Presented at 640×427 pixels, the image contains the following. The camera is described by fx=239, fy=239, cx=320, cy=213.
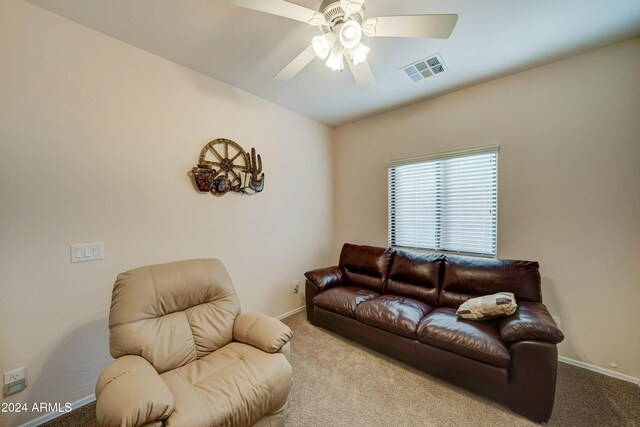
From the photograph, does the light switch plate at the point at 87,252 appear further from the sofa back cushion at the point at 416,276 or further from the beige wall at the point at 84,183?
the sofa back cushion at the point at 416,276

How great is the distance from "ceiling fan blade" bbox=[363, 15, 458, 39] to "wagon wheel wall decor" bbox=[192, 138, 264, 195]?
68.4 inches

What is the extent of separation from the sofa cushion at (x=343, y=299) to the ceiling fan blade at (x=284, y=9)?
234cm

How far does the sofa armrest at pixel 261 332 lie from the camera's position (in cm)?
156

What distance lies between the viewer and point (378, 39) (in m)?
1.89

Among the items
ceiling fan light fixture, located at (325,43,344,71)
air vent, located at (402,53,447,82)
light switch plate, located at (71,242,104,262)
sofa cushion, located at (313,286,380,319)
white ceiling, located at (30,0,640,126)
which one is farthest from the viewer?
sofa cushion, located at (313,286,380,319)

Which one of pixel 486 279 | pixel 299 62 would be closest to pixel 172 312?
pixel 299 62

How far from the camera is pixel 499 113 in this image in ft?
8.15

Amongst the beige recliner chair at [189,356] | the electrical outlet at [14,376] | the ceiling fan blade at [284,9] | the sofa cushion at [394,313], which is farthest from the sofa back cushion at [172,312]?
the ceiling fan blade at [284,9]

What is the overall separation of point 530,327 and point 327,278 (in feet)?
6.16

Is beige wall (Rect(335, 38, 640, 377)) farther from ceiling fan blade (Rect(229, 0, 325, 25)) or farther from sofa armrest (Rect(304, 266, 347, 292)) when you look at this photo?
ceiling fan blade (Rect(229, 0, 325, 25))

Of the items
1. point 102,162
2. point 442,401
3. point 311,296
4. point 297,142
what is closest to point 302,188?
point 297,142

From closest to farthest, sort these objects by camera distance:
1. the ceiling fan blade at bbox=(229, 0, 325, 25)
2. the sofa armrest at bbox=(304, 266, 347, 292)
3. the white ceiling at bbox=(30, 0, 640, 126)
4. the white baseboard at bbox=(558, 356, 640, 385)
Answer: the ceiling fan blade at bbox=(229, 0, 325, 25) → the white ceiling at bbox=(30, 0, 640, 126) → the white baseboard at bbox=(558, 356, 640, 385) → the sofa armrest at bbox=(304, 266, 347, 292)

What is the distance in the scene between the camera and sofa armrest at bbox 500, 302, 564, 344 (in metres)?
1.54

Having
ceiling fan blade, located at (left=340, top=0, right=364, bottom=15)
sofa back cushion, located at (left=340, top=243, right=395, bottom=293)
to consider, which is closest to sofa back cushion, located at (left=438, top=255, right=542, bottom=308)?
sofa back cushion, located at (left=340, top=243, right=395, bottom=293)
